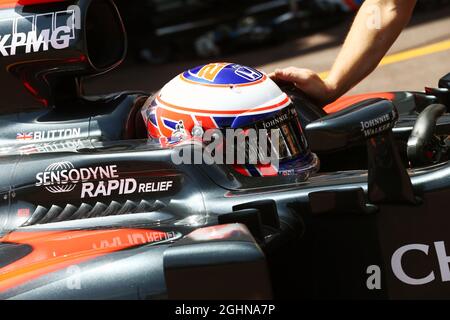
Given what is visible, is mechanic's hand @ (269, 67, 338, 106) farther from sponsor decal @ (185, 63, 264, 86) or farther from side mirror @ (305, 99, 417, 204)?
side mirror @ (305, 99, 417, 204)

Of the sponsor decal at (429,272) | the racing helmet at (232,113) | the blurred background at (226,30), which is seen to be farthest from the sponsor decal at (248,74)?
the blurred background at (226,30)

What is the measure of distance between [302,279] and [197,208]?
0.37 metres

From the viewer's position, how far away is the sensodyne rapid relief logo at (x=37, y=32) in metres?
2.87

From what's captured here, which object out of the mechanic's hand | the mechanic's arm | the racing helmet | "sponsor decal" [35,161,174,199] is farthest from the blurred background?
"sponsor decal" [35,161,174,199]

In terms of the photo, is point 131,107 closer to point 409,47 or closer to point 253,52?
point 409,47

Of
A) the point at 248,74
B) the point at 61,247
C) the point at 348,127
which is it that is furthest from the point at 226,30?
the point at 348,127

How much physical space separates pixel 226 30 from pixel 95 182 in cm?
697

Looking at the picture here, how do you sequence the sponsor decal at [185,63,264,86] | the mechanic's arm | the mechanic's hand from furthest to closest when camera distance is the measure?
the mechanic's arm, the mechanic's hand, the sponsor decal at [185,63,264,86]

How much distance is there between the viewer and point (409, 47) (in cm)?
791

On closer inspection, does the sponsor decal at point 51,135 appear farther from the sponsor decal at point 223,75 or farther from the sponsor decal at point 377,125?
the sponsor decal at point 377,125

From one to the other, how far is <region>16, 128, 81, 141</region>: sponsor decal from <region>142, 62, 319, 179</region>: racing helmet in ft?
0.84

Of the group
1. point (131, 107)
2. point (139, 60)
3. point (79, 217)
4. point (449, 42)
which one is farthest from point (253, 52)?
point (79, 217)

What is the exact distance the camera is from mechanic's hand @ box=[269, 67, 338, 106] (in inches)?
125

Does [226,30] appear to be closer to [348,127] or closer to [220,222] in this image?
[220,222]
